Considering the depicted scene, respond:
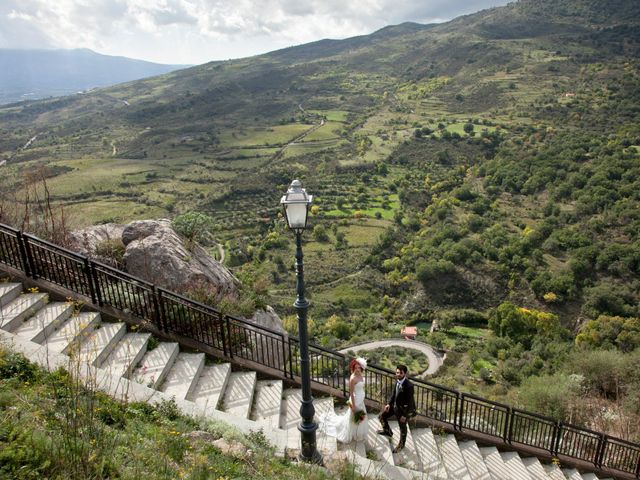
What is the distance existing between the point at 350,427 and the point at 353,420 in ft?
0.47

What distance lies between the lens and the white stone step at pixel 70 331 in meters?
6.52

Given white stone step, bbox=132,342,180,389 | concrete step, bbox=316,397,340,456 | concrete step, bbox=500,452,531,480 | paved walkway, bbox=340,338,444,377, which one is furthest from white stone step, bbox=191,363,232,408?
paved walkway, bbox=340,338,444,377

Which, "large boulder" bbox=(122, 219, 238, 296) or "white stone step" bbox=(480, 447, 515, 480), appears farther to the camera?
"large boulder" bbox=(122, 219, 238, 296)

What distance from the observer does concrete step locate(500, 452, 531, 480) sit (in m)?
7.93

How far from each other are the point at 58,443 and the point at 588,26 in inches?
7072

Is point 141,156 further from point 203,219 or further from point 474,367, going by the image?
point 203,219

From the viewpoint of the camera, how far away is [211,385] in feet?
23.8

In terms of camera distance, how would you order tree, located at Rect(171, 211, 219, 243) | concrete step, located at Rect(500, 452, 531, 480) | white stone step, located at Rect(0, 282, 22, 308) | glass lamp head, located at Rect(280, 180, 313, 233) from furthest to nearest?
tree, located at Rect(171, 211, 219, 243) < concrete step, located at Rect(500, 452, 531, 480) < white stone step, located at Rect(0, 282, 22, 308) < glass lamp head, located at Rect(280, 180, 313, 233)

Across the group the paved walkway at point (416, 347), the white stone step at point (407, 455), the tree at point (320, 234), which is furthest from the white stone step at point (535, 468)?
the tree at point (320, 234)

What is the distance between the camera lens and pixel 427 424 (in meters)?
8.33

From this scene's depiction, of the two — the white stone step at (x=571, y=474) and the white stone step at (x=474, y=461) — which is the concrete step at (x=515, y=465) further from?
the white stone step at (x=571, y=474)

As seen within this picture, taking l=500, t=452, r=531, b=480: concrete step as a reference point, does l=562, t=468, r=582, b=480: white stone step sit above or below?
below

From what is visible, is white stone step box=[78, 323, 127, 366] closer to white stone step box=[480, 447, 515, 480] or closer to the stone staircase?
the stone staircase

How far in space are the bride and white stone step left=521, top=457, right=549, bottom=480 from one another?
12.9 ft
